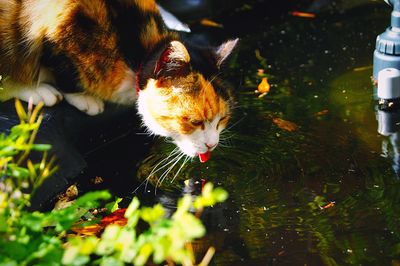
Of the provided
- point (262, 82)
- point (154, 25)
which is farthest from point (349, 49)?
point (154, 25)

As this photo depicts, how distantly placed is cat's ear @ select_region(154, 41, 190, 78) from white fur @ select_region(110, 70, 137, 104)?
1.05 feet

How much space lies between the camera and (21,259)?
186cm

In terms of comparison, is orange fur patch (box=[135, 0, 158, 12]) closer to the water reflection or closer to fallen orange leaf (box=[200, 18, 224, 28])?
the water reflection

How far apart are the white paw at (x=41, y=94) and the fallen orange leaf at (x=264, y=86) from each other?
1.14 m

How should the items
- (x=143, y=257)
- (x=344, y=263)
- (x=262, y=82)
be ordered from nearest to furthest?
(x=143, y=257) < (x=344, y=263) < (x=262, y=82)

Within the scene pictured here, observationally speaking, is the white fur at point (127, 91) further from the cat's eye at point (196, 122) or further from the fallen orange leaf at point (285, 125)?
the fallen orange leaf at point (285, 125)

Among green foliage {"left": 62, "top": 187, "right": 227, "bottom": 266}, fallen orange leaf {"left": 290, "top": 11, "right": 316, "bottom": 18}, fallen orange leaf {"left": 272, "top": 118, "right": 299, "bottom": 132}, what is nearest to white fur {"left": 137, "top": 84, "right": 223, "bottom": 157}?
fallen orange leaf {"left": 272, "top": 118, "right": 299, "bottom": 132}

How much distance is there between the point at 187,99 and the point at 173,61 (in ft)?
0.68

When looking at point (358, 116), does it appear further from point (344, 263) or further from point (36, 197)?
point (36, 197)

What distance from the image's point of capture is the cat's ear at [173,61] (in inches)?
108

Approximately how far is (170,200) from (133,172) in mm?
320

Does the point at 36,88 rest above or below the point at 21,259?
below

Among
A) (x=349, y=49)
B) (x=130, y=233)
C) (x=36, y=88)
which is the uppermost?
(x=130, y=233)

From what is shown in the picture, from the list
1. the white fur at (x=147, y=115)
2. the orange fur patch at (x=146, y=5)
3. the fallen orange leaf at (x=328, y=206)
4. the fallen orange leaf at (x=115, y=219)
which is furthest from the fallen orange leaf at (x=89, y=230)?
the orange fur patch at (x=146, y=5)
